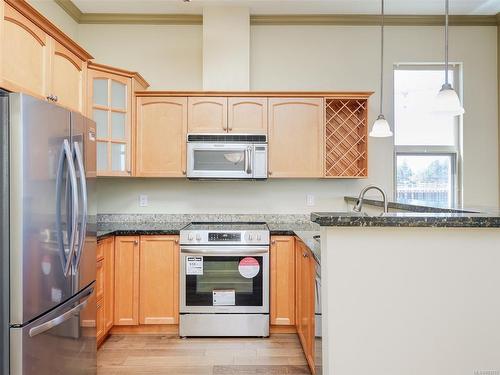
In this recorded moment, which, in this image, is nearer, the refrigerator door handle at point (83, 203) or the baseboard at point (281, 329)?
the refrigerator door handle at point (83, 203)

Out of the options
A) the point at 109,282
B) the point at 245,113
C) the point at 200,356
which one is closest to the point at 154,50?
the point at 245,113

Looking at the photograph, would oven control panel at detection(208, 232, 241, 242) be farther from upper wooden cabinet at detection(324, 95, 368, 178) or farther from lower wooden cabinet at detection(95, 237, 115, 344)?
upper wooden cabinet at detection(324, 95, 368, 178)

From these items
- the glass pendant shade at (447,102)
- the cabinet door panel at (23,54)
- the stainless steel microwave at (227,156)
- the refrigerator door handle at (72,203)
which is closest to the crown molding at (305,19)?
the stainless steel microwave at (227,156)

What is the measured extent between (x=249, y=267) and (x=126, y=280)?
1.02 metres

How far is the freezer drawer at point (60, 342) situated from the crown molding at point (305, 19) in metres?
2.71

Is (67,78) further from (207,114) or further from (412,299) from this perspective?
(412,299)

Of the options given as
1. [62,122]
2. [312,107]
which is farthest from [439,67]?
[62,122]

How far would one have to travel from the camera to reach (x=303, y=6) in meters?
3.35

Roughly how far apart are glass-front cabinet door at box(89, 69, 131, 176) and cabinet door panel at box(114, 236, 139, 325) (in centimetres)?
65

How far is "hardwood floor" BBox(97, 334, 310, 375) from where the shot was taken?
7.48 feet

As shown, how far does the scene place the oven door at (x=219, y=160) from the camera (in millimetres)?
3094

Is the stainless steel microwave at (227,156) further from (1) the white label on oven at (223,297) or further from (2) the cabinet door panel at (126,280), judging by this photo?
(1) the white label on oven at (223,297)

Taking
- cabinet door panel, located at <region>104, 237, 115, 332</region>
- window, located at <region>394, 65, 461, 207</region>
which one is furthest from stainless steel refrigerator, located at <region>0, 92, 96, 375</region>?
window, located at <region>394, 65, 461, 207</region>

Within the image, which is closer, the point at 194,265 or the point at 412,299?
the point at 412,299
